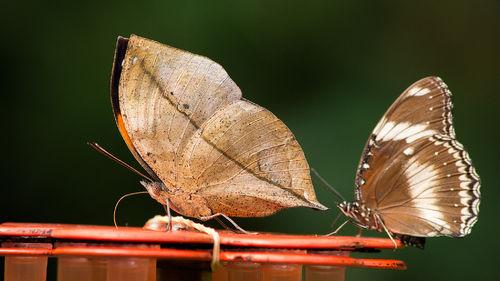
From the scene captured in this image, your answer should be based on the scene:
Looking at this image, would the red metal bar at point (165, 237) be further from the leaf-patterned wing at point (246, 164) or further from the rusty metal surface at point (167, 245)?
the leaf-patterned wing at point (246, 164)

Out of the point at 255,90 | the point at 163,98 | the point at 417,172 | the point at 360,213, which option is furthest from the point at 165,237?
the point at 255,90

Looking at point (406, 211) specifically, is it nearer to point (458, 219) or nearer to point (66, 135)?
point (458, 219)

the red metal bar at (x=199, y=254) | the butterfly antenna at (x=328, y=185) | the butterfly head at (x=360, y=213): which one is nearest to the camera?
the red metal bar at (x=199, y=254)

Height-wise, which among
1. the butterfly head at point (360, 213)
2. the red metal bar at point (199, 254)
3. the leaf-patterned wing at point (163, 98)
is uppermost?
the leaf-patterned wing at point (163, 98)

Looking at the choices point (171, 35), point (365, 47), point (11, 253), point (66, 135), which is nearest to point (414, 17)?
point (365, 47)

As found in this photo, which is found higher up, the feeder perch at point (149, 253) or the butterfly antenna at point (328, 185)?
the butterfly antenna at point (328, 185)

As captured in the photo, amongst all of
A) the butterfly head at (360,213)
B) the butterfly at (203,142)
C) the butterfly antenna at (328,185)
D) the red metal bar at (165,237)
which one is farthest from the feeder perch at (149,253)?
the butterfly antenna at (328,185)
